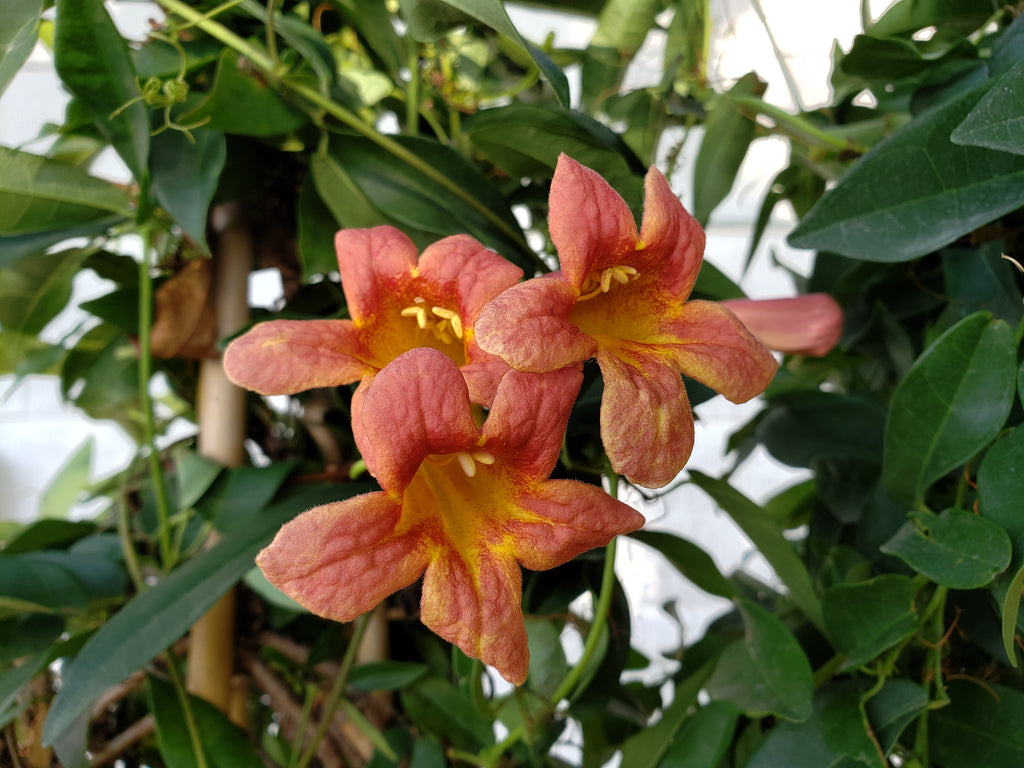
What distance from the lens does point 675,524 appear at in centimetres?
149

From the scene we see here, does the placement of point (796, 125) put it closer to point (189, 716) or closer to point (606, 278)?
point (606, 278)

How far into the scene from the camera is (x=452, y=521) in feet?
0.99

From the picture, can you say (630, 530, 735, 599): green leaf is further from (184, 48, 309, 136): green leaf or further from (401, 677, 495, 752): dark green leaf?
(184, 48, 309, 136): green leaf

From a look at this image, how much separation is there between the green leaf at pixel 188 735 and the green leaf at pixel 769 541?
327 mm

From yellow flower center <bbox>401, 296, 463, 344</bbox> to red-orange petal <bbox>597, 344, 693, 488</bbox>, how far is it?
0.25 ft

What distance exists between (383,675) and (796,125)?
17.9 inches

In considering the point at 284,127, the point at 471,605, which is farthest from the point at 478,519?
the point at 284,127

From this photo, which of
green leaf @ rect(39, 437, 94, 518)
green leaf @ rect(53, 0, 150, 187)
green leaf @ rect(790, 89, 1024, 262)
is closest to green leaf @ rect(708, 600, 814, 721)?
green leaf @ rect(790, 89, 1024, 262)

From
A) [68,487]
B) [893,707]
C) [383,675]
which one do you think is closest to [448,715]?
[383,675]

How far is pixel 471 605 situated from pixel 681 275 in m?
0.15

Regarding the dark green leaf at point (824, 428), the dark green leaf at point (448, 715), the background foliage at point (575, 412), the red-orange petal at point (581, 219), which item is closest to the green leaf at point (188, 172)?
the background foliage at point (575, 412)

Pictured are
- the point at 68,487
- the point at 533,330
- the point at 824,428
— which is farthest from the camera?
the point at 68,487

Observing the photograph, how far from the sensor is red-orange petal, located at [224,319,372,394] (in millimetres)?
308

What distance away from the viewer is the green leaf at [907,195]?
0.38 metres
